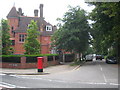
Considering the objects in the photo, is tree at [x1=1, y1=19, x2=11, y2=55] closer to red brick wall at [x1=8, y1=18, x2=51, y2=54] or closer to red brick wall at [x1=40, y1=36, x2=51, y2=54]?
red brick wall at [x1=8, y1=18, x2=51, y2=54]

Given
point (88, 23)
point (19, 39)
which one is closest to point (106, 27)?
point (88, 23)

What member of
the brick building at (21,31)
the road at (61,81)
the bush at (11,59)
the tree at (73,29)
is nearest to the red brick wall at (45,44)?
the brick building at (21,31)

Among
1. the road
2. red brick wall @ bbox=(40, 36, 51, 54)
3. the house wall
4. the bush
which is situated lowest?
the road

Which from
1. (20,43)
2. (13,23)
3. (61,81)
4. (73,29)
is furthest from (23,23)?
(61,81)

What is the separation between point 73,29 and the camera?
91.0 feet

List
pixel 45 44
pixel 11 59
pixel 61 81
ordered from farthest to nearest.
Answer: pixel 45 44 → pixel 11 59 → pixel 61 81

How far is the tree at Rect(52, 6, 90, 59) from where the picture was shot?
27.5 m

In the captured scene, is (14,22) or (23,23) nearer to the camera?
(14,22)

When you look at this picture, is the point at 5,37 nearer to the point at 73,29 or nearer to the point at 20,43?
the point at 73,29

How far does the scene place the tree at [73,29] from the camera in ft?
90.4

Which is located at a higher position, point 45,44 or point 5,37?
point 5,37

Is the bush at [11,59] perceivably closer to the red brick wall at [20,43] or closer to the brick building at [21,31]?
the brick building at [21,31]

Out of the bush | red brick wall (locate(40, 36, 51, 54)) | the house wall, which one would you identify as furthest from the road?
the house wall

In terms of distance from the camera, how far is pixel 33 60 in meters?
21.8
